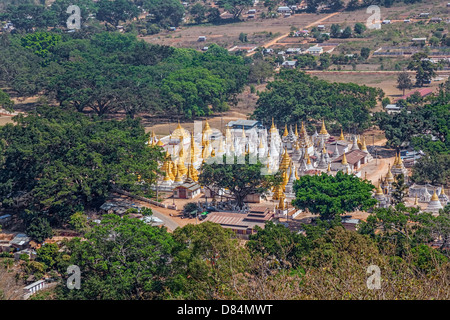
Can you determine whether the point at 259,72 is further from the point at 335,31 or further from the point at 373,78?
the point at 335,31

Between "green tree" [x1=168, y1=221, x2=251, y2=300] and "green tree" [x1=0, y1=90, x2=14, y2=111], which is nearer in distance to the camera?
"green tree" [x1=168, y1=221, x2=251, y2=300]

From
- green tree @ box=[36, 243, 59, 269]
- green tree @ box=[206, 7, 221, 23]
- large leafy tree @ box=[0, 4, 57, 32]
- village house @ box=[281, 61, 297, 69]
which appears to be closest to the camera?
green tree @ box=[36, 243, 59, 269]

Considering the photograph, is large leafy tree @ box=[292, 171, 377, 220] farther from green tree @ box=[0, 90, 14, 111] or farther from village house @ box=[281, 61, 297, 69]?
village house @ box=[281, 61, 297, 69]

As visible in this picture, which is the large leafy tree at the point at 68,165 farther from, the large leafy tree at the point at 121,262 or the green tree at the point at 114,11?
the green tree at the point at 114,11

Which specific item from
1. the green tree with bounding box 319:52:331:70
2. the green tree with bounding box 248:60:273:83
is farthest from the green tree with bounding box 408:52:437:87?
the green tree with bounding box 248:60:273:83

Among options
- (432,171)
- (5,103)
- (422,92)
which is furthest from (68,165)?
(422,92)

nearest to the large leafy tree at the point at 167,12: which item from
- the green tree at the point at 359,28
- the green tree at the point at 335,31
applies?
the green tree at the point at 335,31
